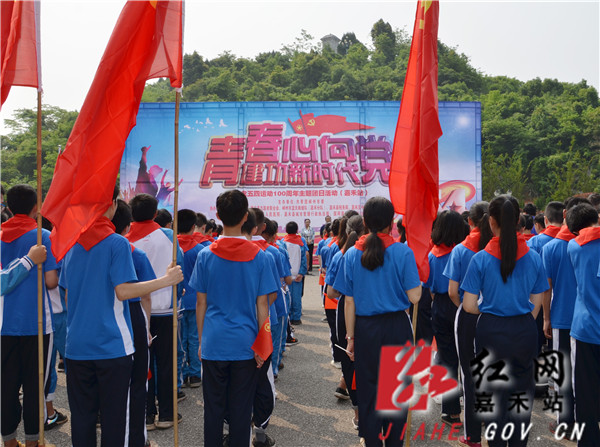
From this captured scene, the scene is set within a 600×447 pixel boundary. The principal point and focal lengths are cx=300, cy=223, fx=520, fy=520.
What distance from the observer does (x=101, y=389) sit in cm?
297

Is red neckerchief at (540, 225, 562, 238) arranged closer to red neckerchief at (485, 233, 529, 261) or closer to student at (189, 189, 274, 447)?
red neckerchief at (485, 233, 529, 261)

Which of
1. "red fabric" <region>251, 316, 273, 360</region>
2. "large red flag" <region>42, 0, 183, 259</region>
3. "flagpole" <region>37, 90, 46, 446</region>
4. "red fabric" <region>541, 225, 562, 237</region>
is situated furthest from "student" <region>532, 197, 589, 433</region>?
"flagpole" <region>37, 90, 46, 446</region>

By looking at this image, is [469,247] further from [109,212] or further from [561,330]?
[109,212]

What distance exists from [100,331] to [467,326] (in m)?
2.70

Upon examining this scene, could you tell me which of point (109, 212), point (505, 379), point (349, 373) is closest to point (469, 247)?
point (505, 379)

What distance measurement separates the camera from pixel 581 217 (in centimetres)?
391

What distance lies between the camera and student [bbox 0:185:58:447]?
365cm

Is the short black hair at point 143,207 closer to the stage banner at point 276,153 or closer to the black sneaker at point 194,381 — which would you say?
the black sneaker at point 194,381

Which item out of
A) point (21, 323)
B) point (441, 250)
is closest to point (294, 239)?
point (441, 250)

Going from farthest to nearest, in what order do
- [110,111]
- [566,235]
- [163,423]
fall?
[163,423]
[566,235]
[110,111]

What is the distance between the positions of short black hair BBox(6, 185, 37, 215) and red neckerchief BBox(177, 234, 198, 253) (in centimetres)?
177

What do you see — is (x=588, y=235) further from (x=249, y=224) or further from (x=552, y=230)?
(x=249, y=224)

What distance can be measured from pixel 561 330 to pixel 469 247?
42.4 inches

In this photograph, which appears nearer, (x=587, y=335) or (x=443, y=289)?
(x=587, y=335)
